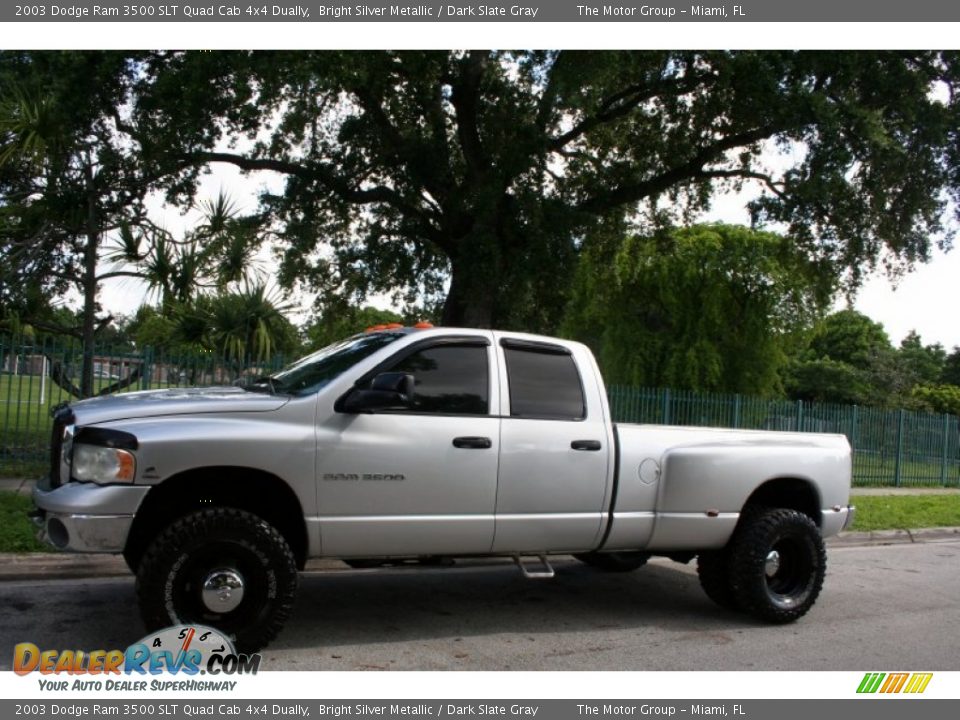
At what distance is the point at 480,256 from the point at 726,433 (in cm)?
924

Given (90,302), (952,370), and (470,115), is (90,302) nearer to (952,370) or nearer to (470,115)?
(470,115)

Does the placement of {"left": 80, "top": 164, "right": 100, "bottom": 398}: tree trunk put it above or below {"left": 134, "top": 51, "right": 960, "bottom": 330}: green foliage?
below

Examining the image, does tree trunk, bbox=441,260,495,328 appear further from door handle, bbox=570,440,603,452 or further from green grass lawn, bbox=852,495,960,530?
door handle, bbox=570,440,603,452

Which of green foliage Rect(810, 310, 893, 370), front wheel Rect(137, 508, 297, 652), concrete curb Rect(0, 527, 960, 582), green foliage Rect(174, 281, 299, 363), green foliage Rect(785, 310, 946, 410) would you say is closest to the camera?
front wheel Rect(137, 508, 297, 652)

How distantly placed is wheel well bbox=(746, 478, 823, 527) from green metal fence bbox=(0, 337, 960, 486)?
757 centimetres

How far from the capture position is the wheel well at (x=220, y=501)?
5.08m

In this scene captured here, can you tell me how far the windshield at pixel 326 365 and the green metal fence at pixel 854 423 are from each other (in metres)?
11.1

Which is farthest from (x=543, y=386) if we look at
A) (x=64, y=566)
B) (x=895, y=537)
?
(x=895, y=537)

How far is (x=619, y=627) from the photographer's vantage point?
6398 millimetres

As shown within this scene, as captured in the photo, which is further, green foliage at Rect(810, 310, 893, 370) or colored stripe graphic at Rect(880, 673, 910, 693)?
green foliage at Rect(810, 310, 893, 370)

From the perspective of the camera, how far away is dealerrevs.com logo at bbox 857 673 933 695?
17.4 ft

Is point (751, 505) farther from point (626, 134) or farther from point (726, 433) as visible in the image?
point (626, 134)

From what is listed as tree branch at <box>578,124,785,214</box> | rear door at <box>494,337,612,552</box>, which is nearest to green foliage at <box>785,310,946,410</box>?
tree branch at <box>578,124,785,214</box>

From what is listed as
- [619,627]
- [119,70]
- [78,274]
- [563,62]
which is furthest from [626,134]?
[619,627]
